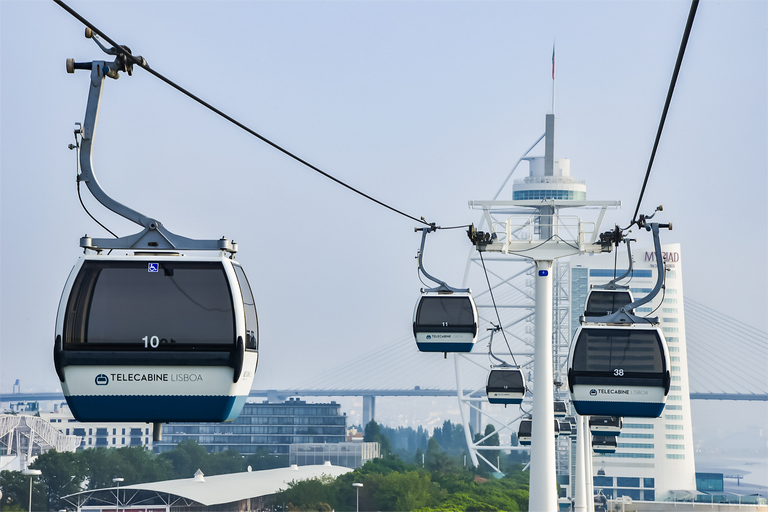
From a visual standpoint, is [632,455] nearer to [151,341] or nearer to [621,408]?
[621,408]

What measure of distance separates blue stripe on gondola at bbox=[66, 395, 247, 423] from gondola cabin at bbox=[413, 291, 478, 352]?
47.1 ft

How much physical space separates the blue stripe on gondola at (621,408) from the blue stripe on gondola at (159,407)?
8.01 m

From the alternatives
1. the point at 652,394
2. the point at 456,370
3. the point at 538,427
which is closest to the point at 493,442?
the point at 456,370

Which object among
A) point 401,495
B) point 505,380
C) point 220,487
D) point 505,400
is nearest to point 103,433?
point 220,487

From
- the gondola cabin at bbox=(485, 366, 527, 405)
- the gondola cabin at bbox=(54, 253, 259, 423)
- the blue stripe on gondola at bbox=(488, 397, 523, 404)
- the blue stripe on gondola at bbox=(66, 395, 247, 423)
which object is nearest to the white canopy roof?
the blue stripe on gondola at bbox=(488, 397, 523, 404)

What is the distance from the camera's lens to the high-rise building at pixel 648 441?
15850 cm

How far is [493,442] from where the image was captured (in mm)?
144500

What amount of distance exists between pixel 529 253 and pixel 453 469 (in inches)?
3766

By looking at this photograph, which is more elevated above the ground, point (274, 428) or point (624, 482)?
point (274, 428)

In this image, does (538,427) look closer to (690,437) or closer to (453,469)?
(453,469)

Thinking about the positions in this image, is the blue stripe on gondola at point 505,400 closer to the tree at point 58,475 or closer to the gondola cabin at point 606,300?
the gondola cabin at point 606,300

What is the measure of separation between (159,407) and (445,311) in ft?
48.2

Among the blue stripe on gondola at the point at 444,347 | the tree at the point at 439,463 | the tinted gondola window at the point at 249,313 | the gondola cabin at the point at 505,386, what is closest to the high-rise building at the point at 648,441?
the tree at the point at 439,463

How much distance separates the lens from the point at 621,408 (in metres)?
15.8
